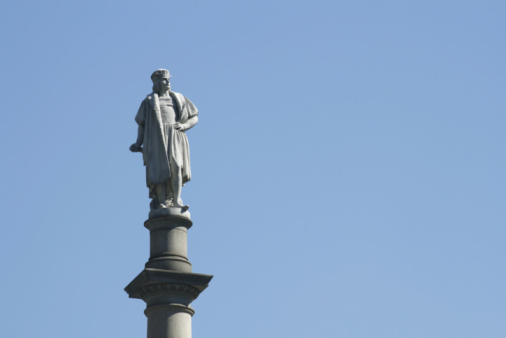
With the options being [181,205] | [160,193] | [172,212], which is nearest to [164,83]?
[160,193]

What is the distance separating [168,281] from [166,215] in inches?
68.7

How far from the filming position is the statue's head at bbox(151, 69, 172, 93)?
28.7 meters

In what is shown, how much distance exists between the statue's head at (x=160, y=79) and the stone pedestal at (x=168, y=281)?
3.34 m

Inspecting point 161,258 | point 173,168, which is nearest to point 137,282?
point 161,258

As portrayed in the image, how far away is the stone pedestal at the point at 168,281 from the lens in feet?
85.5

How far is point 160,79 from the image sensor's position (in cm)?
2872

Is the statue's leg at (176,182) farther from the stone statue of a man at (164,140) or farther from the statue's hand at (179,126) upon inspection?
the statue's hand at (179,126)

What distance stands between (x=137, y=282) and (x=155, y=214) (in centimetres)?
176

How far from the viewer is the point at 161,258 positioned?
26594 mm

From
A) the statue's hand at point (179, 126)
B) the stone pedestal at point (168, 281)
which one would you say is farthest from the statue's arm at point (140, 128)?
the stone pedestal at point (168, 281)

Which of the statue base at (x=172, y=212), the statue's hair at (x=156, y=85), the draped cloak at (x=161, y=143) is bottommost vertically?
the statue base at (x=172, y=212)

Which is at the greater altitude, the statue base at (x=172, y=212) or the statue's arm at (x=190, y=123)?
the statue's arm at (x=190, y=123)

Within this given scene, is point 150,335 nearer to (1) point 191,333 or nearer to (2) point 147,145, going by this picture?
(1) point 191,333

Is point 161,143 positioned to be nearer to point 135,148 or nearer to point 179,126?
point 179,126
